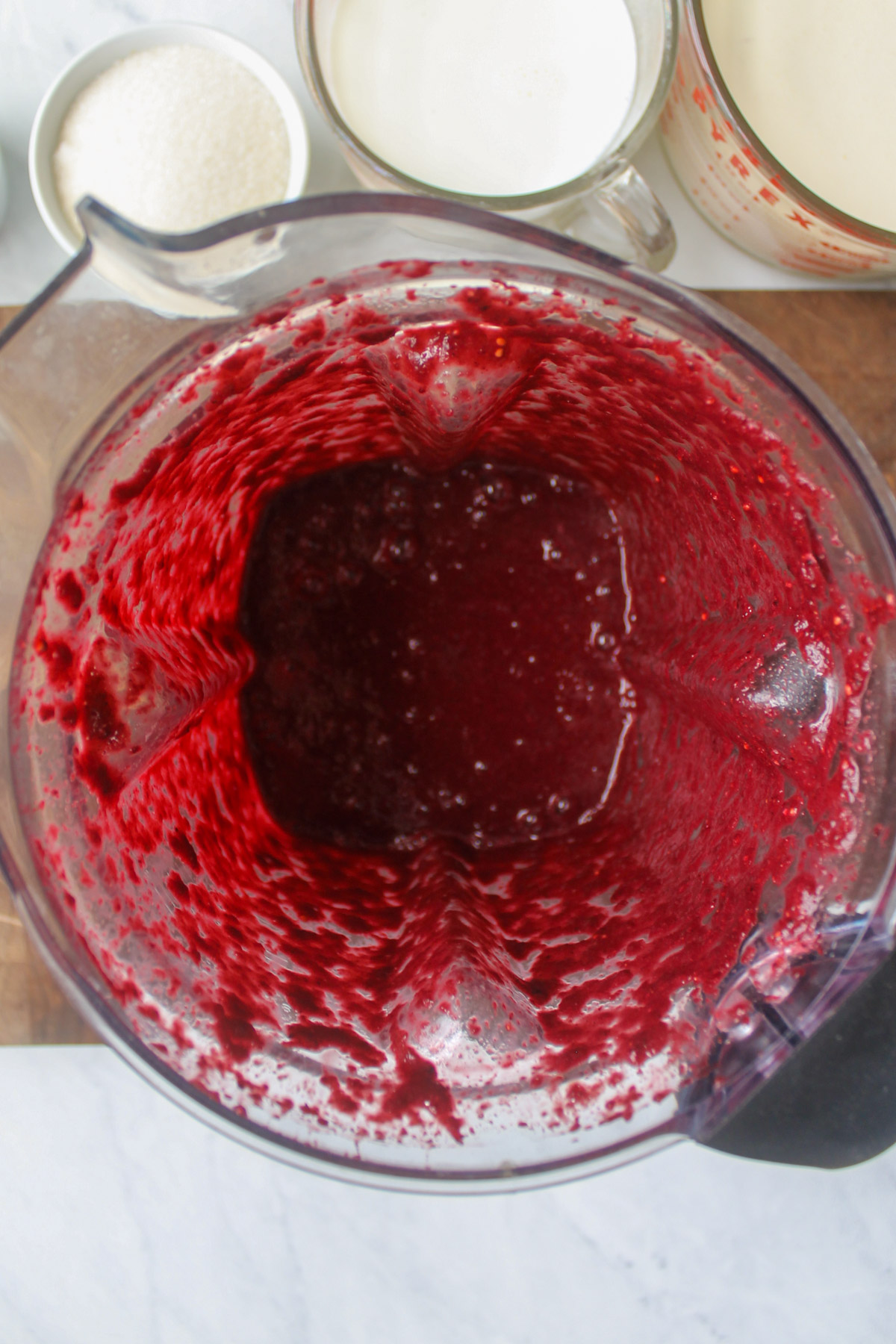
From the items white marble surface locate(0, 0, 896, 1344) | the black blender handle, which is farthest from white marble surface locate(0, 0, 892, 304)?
white marble surface locate(0, 0, 896, 1344)

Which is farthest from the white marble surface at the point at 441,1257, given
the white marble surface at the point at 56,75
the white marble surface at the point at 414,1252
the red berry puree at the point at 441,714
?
the white marble surface at the point at 56,75

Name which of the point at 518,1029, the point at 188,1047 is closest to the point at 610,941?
the point at 518,1029

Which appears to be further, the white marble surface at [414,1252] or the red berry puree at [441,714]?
the white marble surface at [414,1252]

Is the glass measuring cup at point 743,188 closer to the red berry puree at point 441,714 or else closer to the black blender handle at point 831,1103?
the red berry puree at point 441,714

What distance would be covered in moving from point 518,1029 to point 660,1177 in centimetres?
36

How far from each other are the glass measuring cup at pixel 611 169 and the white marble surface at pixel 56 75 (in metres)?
0.05

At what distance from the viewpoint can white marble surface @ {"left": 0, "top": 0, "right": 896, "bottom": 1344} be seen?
2.16 feet

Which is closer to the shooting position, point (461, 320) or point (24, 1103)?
point (461, 320)

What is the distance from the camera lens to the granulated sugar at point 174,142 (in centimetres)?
54

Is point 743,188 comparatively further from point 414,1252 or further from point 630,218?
point 414,1252

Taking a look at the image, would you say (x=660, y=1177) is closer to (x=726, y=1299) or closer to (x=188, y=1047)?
(x=726, y=1299)

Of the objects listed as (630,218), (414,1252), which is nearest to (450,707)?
(630,218)

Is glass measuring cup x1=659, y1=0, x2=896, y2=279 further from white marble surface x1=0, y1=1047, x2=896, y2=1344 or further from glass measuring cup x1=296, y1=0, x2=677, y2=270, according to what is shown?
white marble surface x1=0, y1=1047, x2=896, y2=1344

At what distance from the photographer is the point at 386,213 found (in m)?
0.34
